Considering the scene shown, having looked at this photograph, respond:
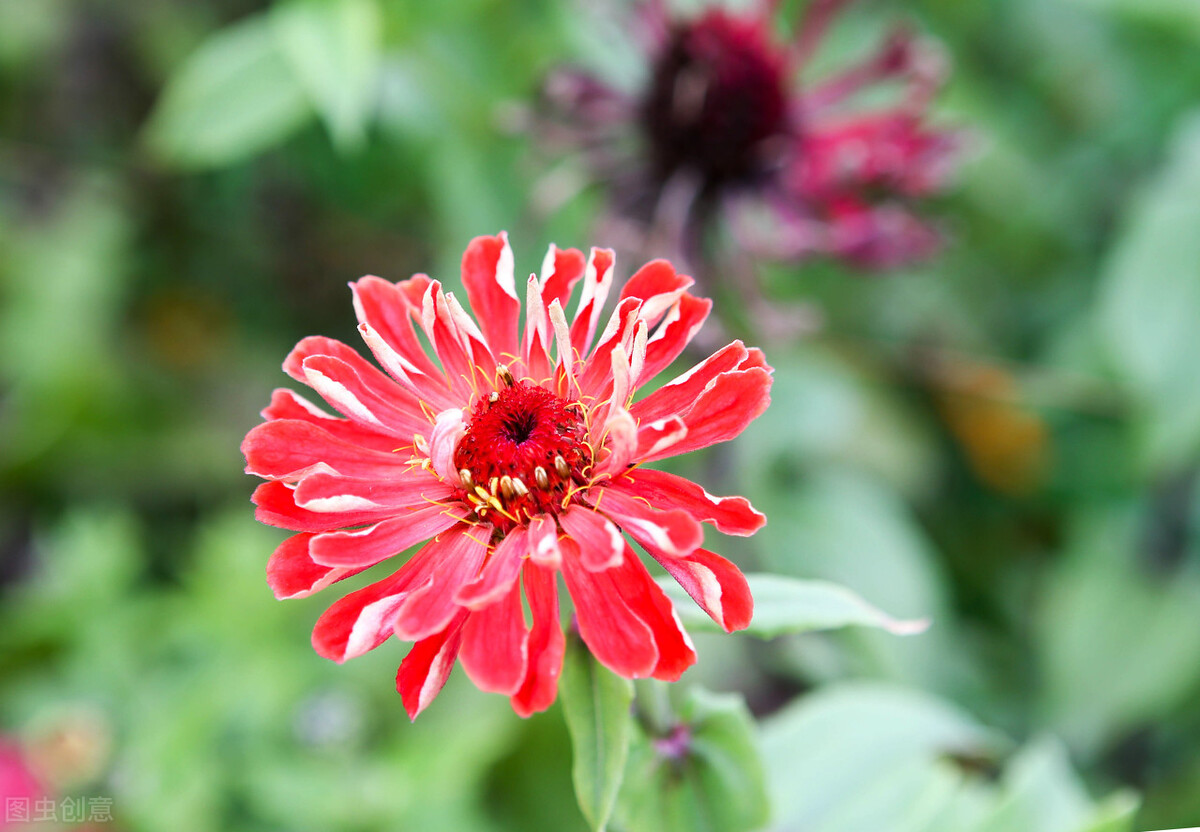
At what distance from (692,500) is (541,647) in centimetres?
12

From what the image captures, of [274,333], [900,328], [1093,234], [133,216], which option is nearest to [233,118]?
[274,333]

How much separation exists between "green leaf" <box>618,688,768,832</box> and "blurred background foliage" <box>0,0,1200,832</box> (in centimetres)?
22

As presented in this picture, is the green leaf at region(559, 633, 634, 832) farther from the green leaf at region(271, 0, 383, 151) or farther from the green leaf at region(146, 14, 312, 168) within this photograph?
the green leaf at region(146, 14, 312, 168)

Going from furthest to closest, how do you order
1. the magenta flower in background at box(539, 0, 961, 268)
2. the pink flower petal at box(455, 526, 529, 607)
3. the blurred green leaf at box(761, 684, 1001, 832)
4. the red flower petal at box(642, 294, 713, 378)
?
the magenta flower in background at box(539, 0, 961, 268), the blurred green leaf at box(761, 684, 1001, 832), the red flower petal at box(642, 294, 713, 378), the pink flower petal at box(455, 526, 529, 607)

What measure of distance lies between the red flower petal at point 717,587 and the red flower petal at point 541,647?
7 centimetres

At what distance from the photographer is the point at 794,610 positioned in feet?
2.01

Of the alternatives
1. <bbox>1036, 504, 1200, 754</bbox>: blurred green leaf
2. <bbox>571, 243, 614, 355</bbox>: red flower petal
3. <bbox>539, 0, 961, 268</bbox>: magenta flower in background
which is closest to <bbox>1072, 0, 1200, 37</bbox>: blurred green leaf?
<bbox>539, 0, 961, 268</bbox>: magenta flower in background

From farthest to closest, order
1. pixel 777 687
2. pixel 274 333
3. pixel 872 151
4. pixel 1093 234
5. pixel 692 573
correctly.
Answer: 1. pixel 274 333
2. pixel 1093 234
3. pixel 777 687
4. pixel 872 151
5. pixel 692 573

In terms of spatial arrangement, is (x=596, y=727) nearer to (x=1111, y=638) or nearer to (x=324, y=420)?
(x=324, y=420)

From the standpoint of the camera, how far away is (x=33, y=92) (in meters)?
1.92

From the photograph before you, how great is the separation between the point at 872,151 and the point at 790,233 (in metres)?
0.13

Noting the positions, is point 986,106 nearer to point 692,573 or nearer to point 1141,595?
point 1141,595

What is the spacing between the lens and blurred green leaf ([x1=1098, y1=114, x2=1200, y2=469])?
1.27m

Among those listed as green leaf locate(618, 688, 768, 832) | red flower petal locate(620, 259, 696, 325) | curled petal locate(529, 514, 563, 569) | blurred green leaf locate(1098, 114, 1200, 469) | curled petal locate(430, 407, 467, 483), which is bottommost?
green leaf locate(618, 688, 768, 832)
